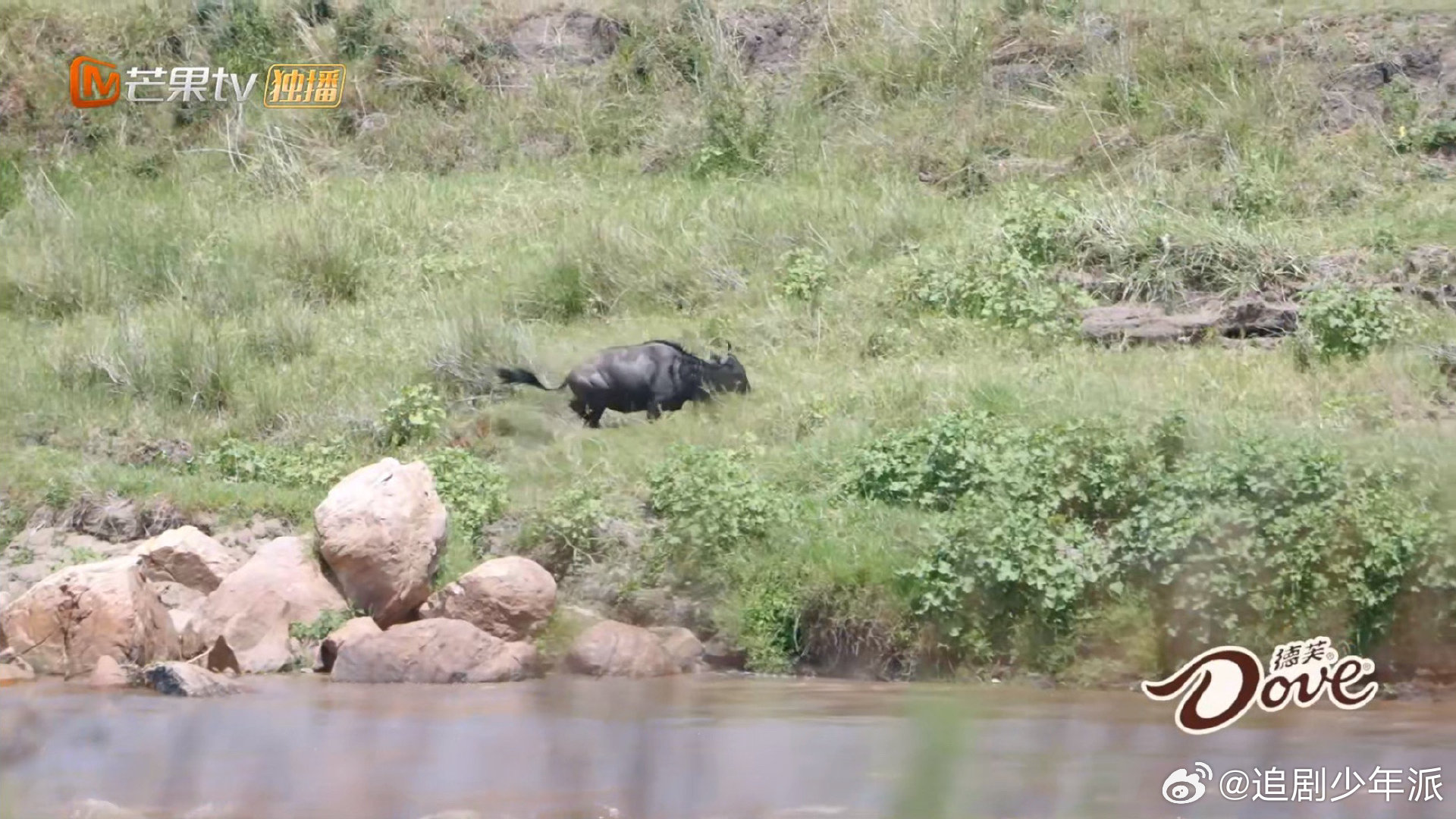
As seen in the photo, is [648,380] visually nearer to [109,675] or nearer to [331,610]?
[331,610]

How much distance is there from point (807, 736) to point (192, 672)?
2821mm

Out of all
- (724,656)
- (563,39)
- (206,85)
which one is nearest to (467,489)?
(724,656)

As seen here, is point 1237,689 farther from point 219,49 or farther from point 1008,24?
point 219,49

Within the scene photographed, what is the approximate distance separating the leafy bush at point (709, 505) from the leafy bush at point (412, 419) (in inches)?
79.3

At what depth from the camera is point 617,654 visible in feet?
25.9

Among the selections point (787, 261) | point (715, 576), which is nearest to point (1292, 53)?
point (787, 261)

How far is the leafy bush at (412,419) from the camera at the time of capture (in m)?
10.5

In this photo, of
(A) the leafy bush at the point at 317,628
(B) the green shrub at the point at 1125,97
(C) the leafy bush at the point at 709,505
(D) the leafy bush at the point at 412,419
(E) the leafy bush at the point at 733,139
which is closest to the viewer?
(A) the leafy bush at the point at 317,628

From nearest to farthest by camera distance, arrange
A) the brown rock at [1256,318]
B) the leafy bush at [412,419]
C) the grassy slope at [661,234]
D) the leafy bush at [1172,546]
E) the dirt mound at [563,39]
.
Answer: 1. the leafy bush at [1172,546]
2. the grassy slope at [661,234]
3. the leafy bush at [412,419]
4. the brown rock at [1256,318]
5. the dirt mound at [563,39]

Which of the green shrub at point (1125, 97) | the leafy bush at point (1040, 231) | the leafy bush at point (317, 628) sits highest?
the green shrub at point (1125, 97)

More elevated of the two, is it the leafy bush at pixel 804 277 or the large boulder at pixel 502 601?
the large boulder at pixel 502 601

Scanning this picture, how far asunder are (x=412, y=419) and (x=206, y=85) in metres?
9.15

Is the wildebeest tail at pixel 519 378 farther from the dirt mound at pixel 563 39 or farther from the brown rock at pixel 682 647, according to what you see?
the dirt mound at pixel 563 39

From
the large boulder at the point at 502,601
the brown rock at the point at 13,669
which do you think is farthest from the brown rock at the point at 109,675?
the large boulder at the point at 502,601
